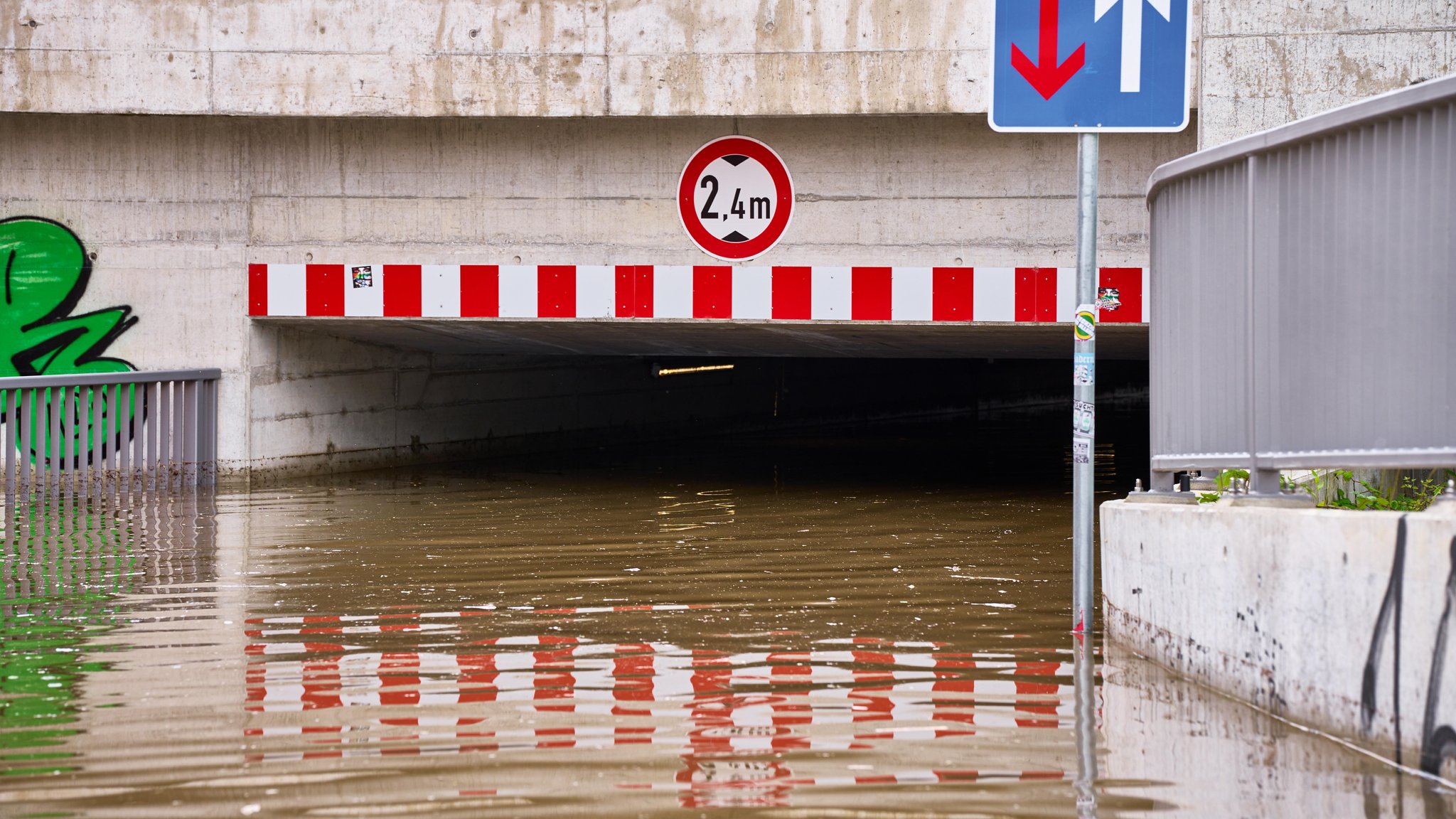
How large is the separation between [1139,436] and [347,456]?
369 inches

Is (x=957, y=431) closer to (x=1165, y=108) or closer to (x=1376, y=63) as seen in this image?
(x=1376, y=63)

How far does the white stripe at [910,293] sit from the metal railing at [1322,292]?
4.32 metres

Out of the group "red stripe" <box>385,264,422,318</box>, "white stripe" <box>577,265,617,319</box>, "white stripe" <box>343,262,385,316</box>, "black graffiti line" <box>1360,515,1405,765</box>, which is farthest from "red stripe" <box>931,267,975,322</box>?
"black graffiti line" <box>1360,515,1405,765</box>

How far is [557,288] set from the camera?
9.83 meters

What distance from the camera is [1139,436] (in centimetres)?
1748

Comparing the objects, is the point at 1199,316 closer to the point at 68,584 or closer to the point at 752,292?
the point at 68,584

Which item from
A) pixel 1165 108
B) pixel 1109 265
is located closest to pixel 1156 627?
pixel 1165 108

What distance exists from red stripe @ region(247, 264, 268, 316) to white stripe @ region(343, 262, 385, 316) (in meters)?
0.53

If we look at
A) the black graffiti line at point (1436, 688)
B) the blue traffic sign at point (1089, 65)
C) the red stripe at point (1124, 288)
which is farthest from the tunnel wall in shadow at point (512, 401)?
the black graffiti line at point (1436, 688)

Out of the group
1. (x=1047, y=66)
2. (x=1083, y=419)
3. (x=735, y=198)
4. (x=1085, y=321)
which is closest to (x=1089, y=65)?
(x=1047, y=66)

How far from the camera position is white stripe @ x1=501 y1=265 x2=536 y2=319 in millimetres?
9867

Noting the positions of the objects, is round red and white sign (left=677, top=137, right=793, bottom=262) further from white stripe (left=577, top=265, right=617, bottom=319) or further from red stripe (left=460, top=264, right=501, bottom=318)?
red stripe (left=460, top=264, right=501, bottom=318)

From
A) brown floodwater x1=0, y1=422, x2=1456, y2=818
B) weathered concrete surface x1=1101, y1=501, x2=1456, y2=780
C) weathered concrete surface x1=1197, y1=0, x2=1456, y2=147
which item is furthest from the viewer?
weathered concrete surface x1=1197, y1=0, x2=1456, y2=147

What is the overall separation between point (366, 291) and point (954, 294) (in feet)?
11.9
